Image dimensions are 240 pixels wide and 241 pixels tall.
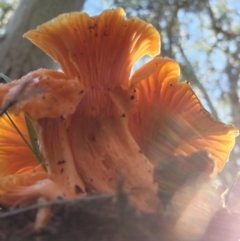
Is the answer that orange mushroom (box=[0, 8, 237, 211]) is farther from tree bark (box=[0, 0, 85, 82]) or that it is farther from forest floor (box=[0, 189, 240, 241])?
tree bark (box=[0, 0, 85, 82])

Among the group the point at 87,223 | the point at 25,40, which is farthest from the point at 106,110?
the point at 25,40

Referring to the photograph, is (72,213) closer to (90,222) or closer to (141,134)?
(90,222)

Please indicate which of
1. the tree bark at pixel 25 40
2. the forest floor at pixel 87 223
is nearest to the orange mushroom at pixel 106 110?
the forest floor at pixel 87 223

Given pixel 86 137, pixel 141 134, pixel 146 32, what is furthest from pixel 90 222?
pixel 146 32

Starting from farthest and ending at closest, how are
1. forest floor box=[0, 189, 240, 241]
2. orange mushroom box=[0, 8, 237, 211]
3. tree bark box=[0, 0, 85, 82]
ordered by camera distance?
tree bark box=[0, 0, 85, 82]
orange mushroom box=[0, 8, 237, 211]
forest floor box=[0, 189, 240, 241]

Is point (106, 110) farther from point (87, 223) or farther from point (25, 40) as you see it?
point (25, 40)

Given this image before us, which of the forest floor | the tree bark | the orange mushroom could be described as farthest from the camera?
the tree bark

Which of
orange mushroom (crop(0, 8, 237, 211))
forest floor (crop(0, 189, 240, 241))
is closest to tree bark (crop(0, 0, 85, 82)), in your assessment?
orange mushroom (crop(0, 8, 237, 211))

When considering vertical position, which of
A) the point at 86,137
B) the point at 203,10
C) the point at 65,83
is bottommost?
the point at 86,137
